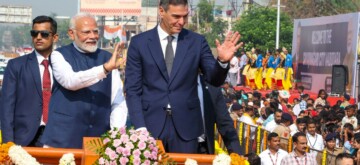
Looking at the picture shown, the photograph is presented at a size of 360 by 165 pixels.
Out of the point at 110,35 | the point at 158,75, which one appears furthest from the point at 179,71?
the point at 110,35

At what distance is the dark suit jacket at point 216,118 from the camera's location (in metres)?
7.65

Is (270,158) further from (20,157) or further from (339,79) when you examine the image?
(339,79)

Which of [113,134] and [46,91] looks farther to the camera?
[46,91]

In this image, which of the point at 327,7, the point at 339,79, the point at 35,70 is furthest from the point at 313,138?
the point at 327,7

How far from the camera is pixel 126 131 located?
238 inches

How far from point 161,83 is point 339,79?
21003 millimetres

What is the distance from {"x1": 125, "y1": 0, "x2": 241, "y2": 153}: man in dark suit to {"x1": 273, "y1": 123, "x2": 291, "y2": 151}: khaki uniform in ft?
25.5

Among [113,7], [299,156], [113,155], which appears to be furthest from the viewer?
[113,7]

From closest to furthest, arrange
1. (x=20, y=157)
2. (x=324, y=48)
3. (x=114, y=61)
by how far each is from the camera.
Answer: (x=20, y=157) < (x=114, y=61) < (x=324, y=48)

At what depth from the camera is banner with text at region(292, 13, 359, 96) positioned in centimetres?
2819

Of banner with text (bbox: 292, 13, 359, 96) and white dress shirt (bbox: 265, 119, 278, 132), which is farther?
banner with text (bbox: 292, 13, 359, 96)

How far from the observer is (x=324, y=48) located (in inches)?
1240

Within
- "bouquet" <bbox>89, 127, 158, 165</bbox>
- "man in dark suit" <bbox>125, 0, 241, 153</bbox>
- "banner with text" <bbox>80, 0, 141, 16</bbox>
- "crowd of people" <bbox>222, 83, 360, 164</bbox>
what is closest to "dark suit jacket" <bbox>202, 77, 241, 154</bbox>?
"man in dark suit" <bbox>125, 0, 241, 153</bbox>

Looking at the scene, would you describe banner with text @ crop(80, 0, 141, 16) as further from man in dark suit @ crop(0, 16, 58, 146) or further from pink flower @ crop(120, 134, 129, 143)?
pink flower @ crop(120, 134, 129, 143)
